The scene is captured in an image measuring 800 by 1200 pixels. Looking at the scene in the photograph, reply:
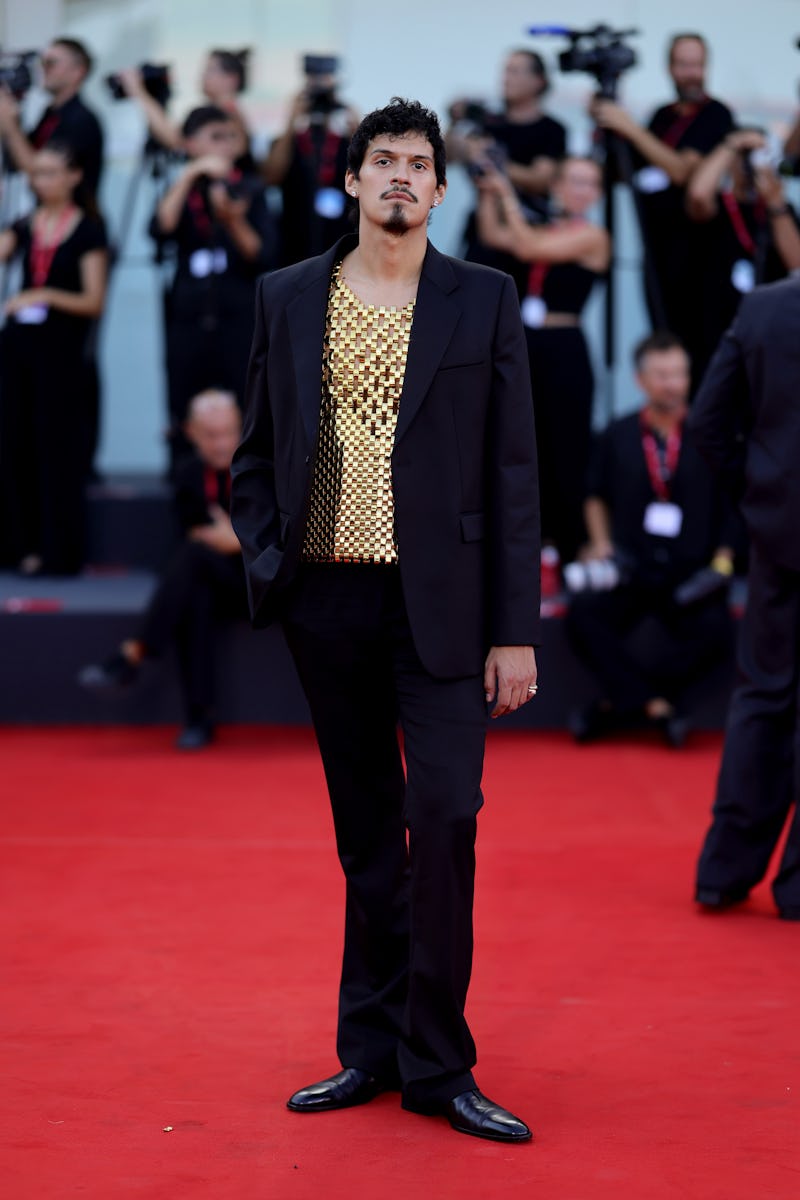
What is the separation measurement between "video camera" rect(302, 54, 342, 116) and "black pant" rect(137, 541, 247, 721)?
175 cm

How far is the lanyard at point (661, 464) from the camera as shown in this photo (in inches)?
221

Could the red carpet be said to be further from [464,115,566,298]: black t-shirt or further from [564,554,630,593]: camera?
[464,115,566,298]: black t-shirt

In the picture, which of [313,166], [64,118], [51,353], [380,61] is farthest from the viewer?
[380,61]

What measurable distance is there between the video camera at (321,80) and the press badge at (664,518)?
6.29ft

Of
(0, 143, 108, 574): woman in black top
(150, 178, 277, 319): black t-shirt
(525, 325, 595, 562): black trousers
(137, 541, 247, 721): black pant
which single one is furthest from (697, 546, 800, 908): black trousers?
(0, 143, 108, 574): woman in black top

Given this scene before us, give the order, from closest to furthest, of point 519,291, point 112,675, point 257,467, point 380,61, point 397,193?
point 397,193, point 257,467, point 112,675, point 519,291, point 380,61

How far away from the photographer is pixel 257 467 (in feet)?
8.49

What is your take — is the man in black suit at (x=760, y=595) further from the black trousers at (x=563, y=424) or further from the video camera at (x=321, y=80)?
the video camera at (x=321, y=80)

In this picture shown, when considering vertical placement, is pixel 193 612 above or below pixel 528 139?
below

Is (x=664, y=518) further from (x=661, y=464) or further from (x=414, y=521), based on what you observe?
(x=414, y=521)

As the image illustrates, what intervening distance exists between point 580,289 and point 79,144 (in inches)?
80.3

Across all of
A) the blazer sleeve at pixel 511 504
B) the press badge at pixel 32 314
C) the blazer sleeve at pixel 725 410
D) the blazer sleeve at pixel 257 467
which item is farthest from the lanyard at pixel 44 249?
the blazer sleeve at pixel 511 504

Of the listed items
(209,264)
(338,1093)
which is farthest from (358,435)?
(209,264)

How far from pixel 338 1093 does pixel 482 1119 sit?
239 mm
